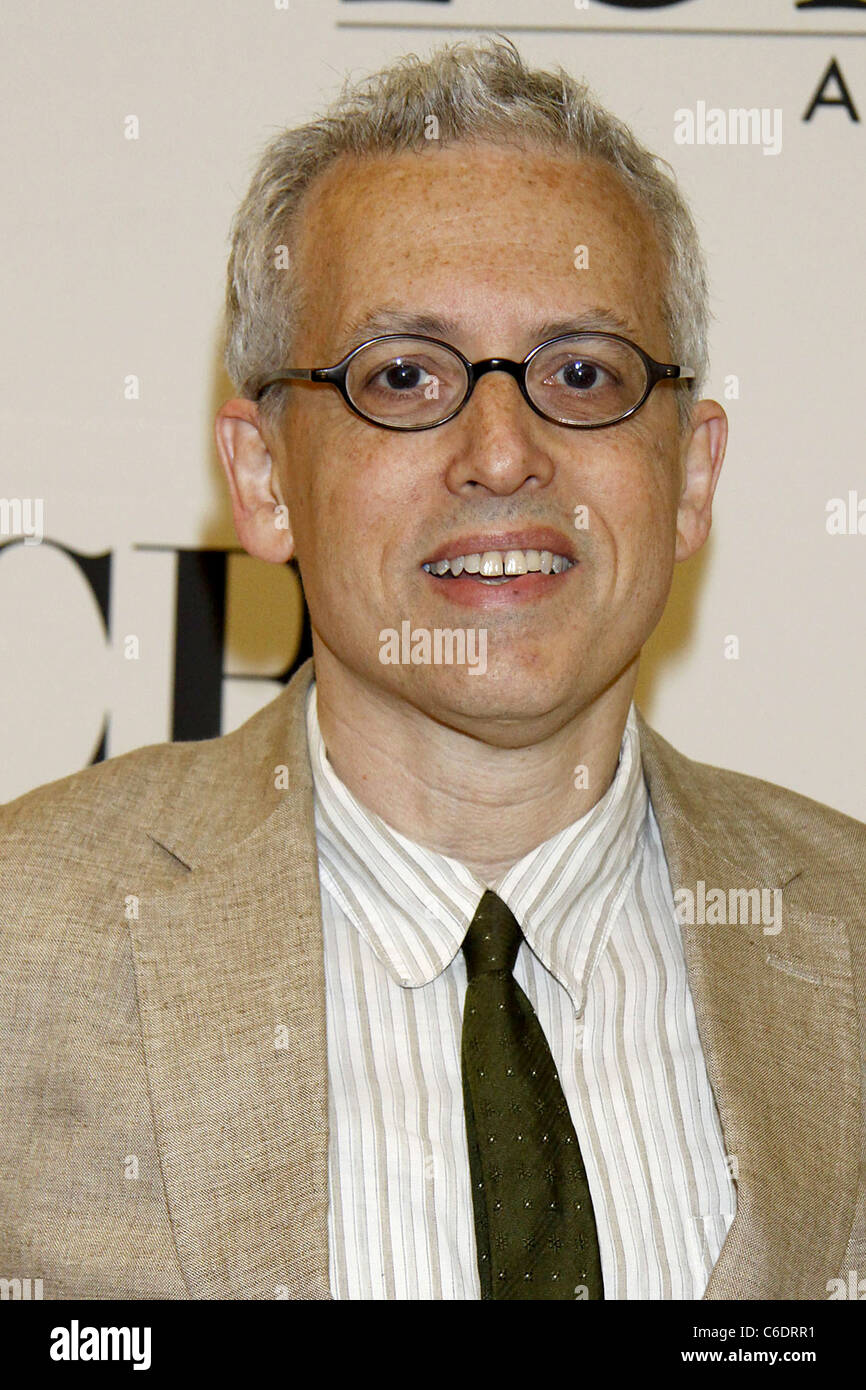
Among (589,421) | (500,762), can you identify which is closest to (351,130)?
(589,421)

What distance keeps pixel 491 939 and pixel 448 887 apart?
99 mm

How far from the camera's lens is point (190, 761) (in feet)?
6.89

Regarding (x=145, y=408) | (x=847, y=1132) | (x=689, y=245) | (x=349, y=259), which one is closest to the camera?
(x=847, y=1132)

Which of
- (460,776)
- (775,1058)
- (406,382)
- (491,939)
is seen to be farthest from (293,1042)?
(406,382)

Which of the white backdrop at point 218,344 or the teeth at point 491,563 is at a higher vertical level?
the white backdrop at point 218,344

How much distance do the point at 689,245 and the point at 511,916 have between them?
99 cm

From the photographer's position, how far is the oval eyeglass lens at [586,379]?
6.21 feet

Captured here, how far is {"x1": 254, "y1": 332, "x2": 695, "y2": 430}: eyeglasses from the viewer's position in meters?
1.87

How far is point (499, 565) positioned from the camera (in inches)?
73.1

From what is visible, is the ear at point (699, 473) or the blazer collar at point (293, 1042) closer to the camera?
the blazer collar at point (293, 1042)

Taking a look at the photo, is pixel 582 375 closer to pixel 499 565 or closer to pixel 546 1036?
pixel 499 565

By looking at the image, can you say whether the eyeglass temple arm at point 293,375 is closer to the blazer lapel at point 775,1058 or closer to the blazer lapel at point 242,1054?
the blazer lapel at point 242,1054

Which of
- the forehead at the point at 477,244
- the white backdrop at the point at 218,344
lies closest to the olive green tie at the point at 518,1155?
the forehead at the point at 477,244

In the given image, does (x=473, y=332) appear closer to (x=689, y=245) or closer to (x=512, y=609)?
(x=512, y=609)
